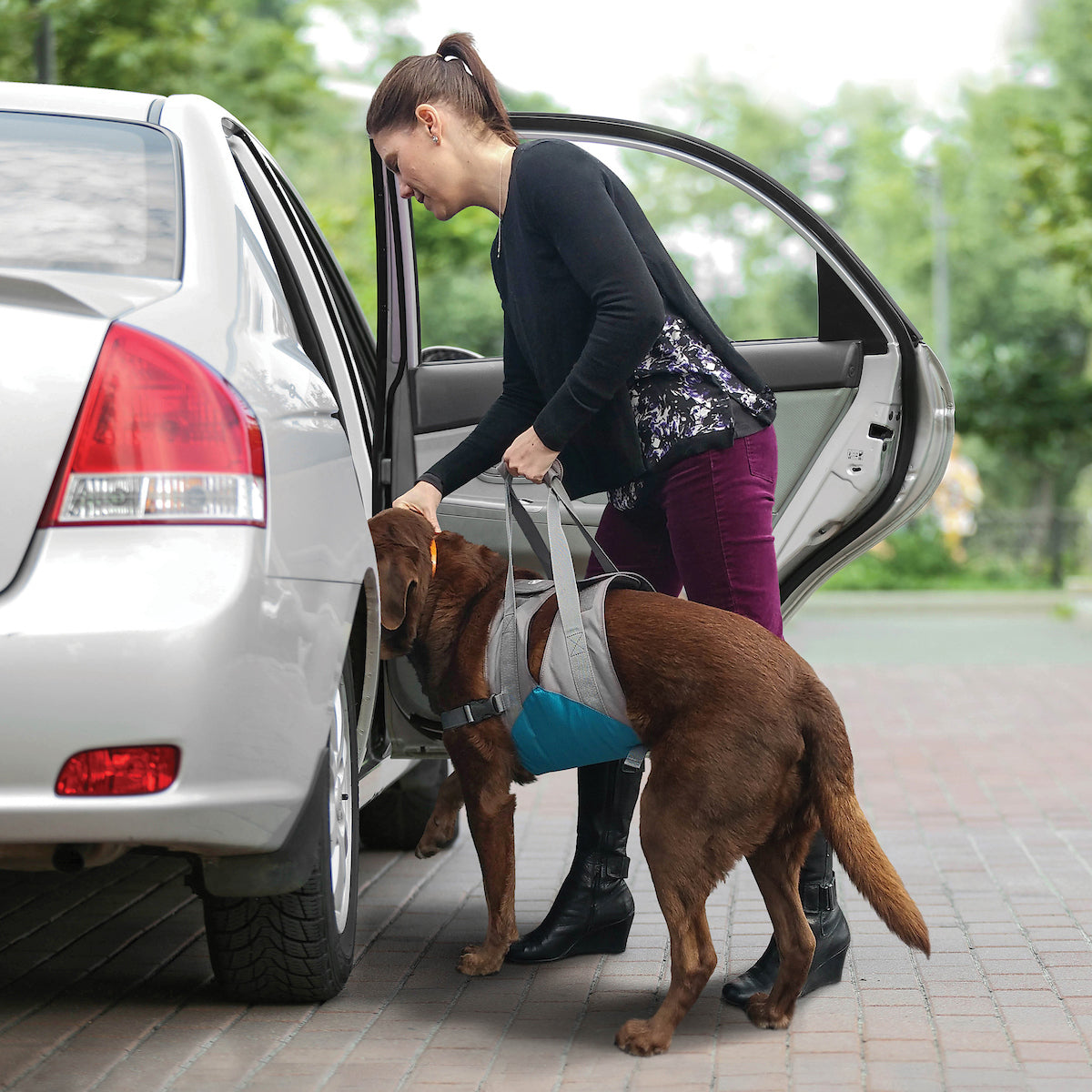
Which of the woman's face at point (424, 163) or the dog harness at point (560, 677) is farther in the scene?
the woman's face at point (424, 163)

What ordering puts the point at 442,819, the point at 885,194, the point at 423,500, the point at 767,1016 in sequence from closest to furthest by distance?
Answer: the point at 767,1016
the point at 423,500
the point at 442,819
the point at 885,194

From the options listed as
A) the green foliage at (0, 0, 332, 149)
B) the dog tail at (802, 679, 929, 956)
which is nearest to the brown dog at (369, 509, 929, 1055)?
the dog tail at (802, 679, 929, 956)

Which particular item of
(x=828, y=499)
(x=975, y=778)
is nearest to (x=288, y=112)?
(x=975, y=778)

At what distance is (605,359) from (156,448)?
108cm

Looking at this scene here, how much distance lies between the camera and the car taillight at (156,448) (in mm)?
2346

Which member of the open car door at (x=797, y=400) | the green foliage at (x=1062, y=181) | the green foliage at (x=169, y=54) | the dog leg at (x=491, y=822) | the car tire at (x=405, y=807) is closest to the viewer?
the dog leg at (x=491, y=822)

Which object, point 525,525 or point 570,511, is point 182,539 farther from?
point 525,525

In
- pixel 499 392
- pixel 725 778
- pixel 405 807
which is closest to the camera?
pixel 725 778

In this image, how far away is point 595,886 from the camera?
3727mm

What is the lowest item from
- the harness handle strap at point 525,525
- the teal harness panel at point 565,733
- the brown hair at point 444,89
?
the teal harness panel at point 565,733

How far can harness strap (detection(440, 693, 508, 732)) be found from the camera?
329 centimetres

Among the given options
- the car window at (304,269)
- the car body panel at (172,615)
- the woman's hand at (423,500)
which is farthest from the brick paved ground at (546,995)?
the car window at (304,269)

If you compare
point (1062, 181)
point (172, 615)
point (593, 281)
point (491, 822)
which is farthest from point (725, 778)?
point (1062, 181)

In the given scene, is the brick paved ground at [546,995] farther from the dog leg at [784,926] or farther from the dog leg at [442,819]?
the dog leg at [442,819]
